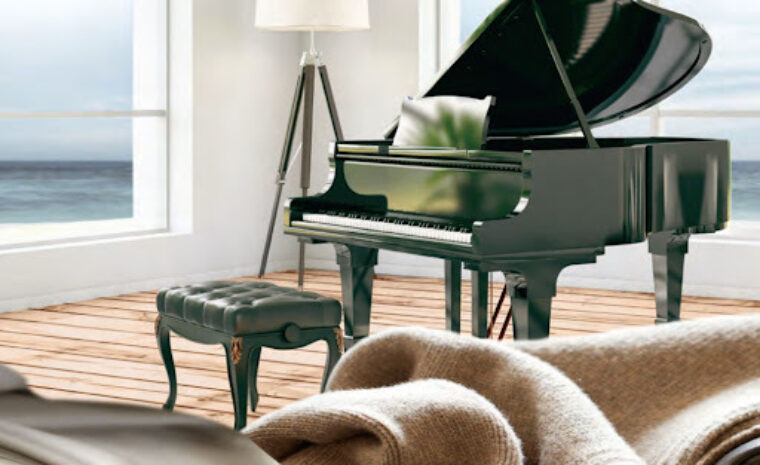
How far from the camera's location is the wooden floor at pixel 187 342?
4520 millimetres

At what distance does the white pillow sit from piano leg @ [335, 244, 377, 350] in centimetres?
49

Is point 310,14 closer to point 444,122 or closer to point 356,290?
point 444,122

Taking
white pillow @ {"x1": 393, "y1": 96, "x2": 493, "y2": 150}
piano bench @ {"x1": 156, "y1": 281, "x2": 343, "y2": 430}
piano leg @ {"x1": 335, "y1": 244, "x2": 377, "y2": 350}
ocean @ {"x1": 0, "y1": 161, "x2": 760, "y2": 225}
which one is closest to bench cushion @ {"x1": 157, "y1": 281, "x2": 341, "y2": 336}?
piano bench @ {"x1": 156, "y1": 281, "x2": 343, "y2": 430}

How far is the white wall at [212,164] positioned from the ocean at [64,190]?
1268 centimetres

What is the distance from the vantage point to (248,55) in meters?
7.58

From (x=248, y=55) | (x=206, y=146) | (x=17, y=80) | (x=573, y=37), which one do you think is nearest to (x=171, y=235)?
(x=206, y=146)

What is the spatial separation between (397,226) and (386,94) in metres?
3.68

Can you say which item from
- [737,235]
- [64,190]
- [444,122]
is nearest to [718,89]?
[64,190]

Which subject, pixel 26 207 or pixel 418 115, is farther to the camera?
pixel 26 207

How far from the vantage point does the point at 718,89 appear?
19.3 metres

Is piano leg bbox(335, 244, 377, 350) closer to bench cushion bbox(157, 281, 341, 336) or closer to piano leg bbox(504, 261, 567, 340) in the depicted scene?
bench cushion bbox(157, 281, 341, 336)

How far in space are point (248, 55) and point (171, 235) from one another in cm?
130

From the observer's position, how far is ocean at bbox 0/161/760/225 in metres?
20.0

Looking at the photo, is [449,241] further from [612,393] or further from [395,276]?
[395,276]
